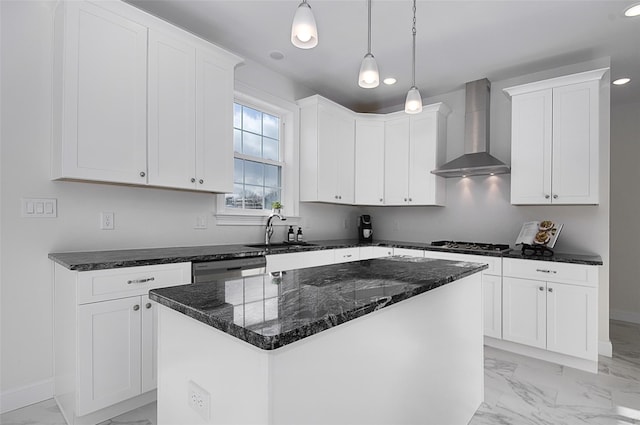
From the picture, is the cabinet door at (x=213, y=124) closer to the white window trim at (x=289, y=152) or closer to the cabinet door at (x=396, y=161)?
the white window trim at (x=289, y=152)

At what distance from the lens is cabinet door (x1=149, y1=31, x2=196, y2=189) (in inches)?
95.4

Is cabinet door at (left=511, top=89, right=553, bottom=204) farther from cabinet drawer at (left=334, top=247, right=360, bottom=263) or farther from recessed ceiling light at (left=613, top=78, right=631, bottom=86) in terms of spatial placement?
cabinet drawer at (left=334, top=247, right=360, bottom=263)

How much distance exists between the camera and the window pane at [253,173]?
354 centimetres

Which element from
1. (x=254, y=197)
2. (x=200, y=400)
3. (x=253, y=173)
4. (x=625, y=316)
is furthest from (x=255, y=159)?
(x=625, y=316)

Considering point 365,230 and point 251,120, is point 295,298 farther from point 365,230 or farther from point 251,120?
point 365,230

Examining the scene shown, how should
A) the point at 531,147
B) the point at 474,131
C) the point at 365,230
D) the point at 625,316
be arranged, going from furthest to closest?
1. the point at 365,230
2. the point at 625,316
3. the point at 474,131
4. the point at 531,147

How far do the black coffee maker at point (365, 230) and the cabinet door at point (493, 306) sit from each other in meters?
1.66

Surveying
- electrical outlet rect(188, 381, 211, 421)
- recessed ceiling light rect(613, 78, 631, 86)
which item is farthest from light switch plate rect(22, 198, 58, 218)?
recessed ceiling light rect(613, 78, 631, 86)

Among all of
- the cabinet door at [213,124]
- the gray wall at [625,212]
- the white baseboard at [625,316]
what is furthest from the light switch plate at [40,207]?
the white baseboard at [625,316]

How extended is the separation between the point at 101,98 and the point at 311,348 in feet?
6.98

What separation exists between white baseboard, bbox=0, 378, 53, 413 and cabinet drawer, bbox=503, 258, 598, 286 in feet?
11.7

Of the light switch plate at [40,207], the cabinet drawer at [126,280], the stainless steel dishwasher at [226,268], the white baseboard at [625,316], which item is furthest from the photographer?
the white baseboard at [625,316]

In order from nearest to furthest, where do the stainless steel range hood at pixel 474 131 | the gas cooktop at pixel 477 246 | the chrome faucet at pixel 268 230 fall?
the gas cooktop at pixel 477 246 < the chrome faucet at pixel 268 230 < the stainless steel range hood at pixel 474 131

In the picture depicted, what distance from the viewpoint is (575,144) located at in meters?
3.07
